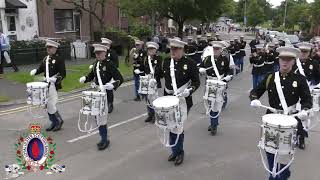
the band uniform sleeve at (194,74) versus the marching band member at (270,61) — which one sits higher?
the band uniform sleeve at (194,74)

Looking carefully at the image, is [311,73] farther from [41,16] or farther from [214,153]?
[41,16]

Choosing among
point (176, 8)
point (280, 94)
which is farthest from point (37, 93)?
point (176, 8)

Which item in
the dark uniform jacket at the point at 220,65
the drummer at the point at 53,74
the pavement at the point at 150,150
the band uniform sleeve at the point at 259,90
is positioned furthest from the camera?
the dark uniform jacket at the point at 220,65

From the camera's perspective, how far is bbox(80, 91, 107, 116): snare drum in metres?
7.89

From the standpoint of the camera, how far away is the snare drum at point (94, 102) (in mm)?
7891

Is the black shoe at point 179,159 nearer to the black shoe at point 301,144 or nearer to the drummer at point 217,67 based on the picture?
the drummer at point 217,67

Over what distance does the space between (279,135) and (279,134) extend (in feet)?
0.05

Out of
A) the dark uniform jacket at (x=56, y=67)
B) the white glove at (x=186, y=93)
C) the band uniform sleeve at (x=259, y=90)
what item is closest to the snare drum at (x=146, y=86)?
the dark uniform jacket at (x=56, y=67)

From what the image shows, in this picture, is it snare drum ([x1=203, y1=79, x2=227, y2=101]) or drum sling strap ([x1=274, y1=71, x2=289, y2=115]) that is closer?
drum sling strap ([x1=274, y1=71, x2=289, y2=115])

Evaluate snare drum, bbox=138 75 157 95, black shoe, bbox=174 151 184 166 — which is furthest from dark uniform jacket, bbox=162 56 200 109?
snare drum, bbox=138 75 157 95

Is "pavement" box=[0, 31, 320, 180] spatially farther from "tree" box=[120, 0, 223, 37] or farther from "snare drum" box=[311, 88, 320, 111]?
"tree" box=[120, 0, 223, 37]

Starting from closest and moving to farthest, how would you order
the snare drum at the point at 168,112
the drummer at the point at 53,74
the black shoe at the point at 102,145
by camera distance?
the snare drum at the point at 168,112
the black shoe at the point at 102,145
the drummer at the point at 53,74

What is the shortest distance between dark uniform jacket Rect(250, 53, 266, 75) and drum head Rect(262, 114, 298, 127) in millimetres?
8177

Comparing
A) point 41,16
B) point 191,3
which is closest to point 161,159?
point 191,3
